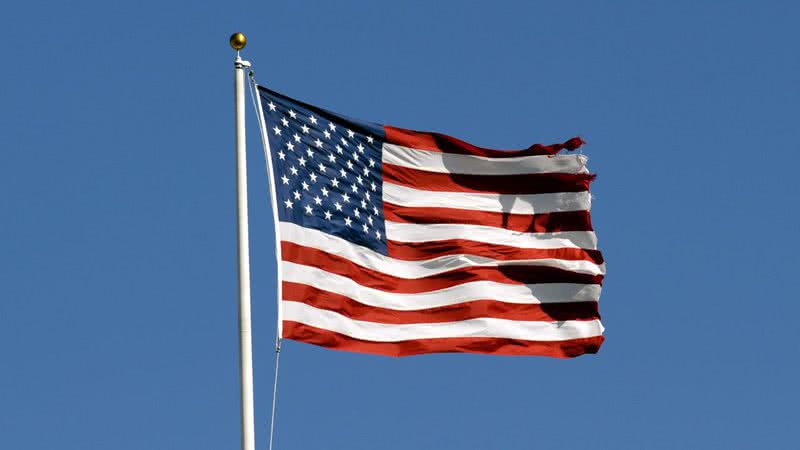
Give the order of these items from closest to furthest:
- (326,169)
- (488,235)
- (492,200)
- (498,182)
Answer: (326,169) < (488,235) < (492,200) < (498,182)

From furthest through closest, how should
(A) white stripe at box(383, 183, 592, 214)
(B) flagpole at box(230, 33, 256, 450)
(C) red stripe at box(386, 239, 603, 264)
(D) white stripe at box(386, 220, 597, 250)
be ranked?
(A) white stripe at box(383, 183, 592, 214)
(D) white stripe at box(386, 220, 597, 250)
(C) red stripe at box(386, 239, 603, 264)
(B) flagpole at box(230, 33, 256, 450)

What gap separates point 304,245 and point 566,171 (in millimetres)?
6644

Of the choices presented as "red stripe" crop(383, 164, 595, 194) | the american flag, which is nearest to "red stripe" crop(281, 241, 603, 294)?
the american flag

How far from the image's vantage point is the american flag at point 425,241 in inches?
1174

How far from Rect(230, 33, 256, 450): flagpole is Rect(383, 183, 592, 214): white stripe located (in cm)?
460

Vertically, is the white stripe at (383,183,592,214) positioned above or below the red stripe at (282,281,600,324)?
above

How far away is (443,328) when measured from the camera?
31.8 m

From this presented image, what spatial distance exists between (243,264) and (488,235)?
7113 mm

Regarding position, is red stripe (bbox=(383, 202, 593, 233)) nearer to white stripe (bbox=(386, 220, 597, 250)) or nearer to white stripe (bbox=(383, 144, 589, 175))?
white stripe (bbox=(386, 220, 597, 250))

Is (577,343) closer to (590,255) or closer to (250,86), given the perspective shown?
(590,255)

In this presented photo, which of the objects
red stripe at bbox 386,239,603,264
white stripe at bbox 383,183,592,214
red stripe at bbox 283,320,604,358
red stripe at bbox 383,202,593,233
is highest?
white stripe at bbox 383,183,592,214

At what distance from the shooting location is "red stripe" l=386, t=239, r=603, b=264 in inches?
1262

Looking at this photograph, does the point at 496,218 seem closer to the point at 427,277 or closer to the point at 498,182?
the point at 498,182

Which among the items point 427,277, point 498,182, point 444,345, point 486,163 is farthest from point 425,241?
point 486,163
